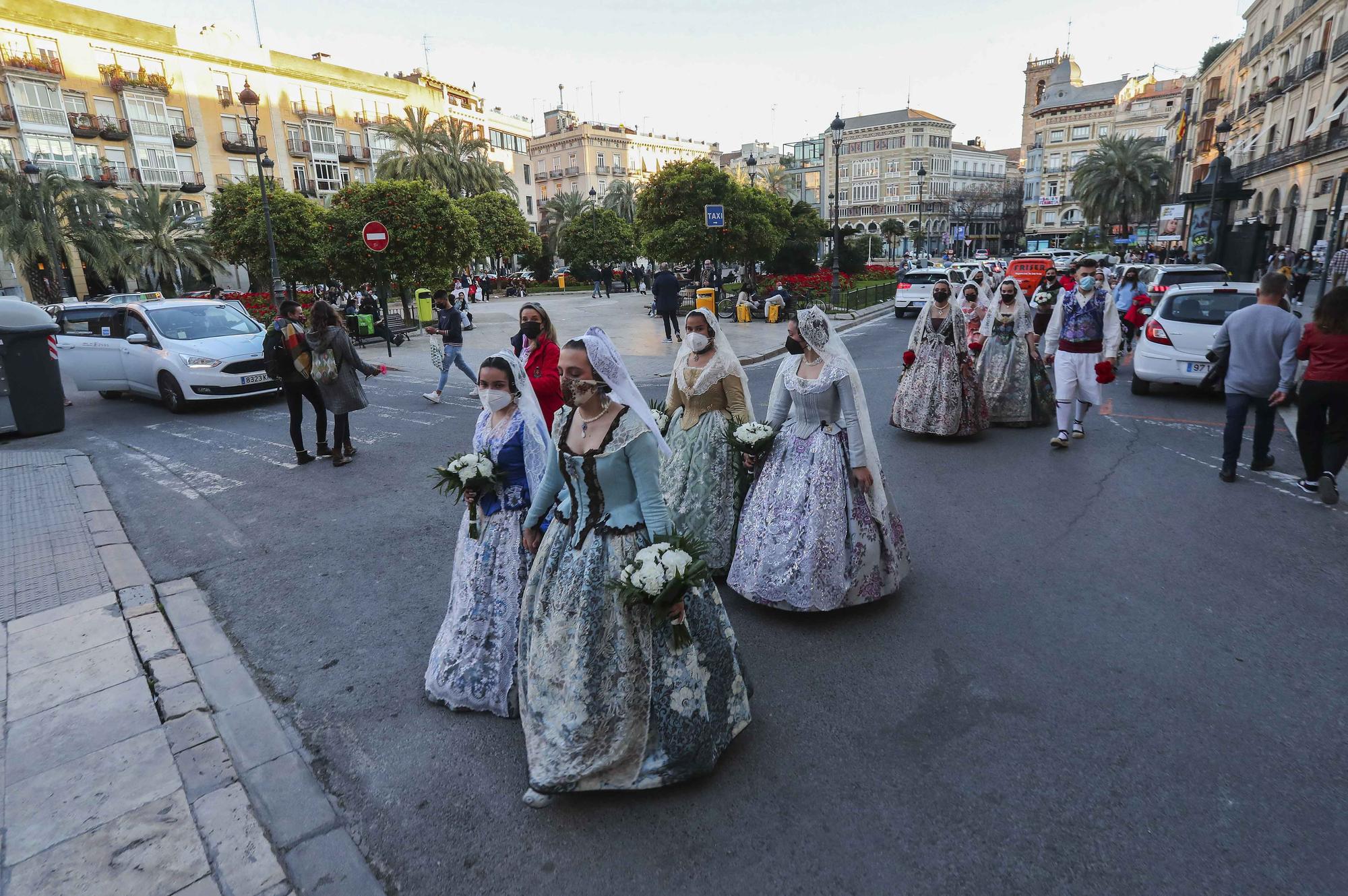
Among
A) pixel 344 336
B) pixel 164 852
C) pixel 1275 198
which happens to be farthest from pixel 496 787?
pixel 1275 198

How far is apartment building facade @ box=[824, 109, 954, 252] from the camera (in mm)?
95875

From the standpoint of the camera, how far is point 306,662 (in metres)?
4.33

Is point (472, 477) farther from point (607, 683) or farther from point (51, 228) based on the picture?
point (51, 228)

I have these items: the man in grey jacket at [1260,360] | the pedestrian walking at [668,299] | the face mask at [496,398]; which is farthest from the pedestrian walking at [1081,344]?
the pedestrian walking at [668,299]

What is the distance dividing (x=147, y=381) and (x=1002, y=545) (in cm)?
1284

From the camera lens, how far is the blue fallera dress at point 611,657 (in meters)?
3.08

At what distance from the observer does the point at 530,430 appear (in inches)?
149

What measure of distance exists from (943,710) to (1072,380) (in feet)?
19.9

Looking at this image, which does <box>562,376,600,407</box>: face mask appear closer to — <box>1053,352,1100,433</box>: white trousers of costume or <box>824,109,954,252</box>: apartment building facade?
<box>1053,352,1100,433</box>: white trousers of costume

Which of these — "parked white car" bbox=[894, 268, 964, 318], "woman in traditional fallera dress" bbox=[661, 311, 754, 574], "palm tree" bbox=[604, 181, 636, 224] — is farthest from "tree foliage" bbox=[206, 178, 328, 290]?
"palm tree" bbox=[604, 181, 636, 224]

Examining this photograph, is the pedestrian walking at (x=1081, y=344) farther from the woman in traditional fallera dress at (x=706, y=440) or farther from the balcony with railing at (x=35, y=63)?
the balcony with railing at (x=35, y=63)

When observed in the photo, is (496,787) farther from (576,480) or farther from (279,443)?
(279,443)

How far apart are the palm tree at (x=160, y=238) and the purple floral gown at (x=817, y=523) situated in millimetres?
38599

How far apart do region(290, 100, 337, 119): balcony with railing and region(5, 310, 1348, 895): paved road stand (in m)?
52.3
